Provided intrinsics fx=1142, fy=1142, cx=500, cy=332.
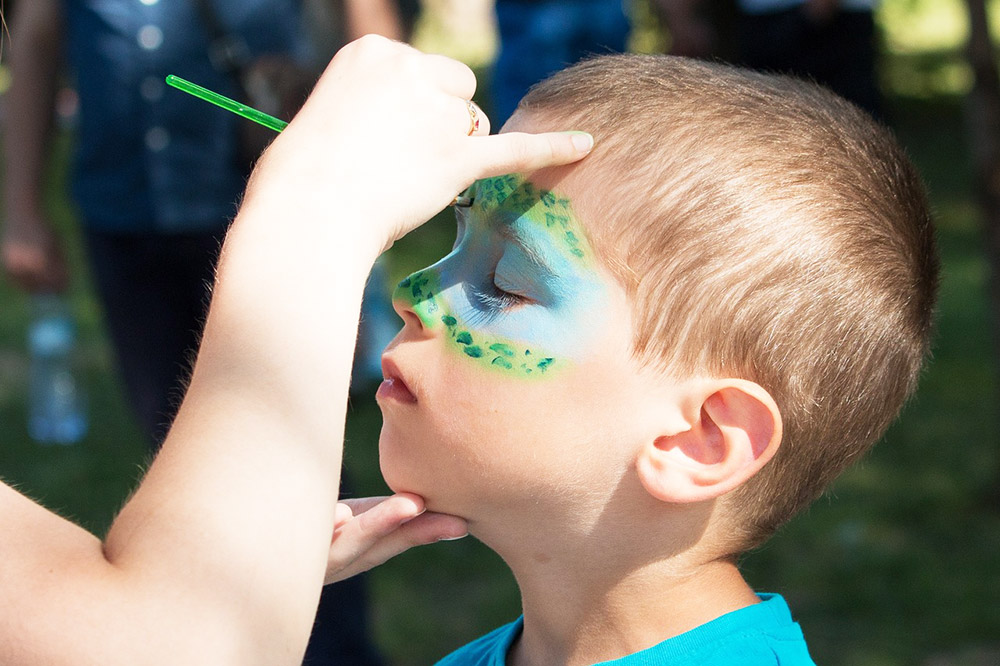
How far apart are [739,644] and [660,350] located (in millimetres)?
402

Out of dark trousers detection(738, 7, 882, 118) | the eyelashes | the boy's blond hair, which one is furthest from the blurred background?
the boy's blond hair

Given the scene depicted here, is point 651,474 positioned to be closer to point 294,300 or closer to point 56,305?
point 294,300

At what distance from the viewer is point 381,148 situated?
1146 mm

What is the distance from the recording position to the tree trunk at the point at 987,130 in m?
3.92

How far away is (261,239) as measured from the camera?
1088mm

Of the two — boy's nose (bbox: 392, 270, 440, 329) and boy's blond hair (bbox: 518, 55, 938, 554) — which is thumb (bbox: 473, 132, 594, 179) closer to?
boy's blond hair (bbox: 518, 55, 938, 554)

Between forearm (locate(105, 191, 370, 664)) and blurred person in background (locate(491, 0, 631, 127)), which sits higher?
forearm (locate(105, 191, 370, 664))

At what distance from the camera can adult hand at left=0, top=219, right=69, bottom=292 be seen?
3596mm

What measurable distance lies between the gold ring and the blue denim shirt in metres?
2.02

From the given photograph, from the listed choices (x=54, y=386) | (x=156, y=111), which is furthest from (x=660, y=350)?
(x=54, y=386)

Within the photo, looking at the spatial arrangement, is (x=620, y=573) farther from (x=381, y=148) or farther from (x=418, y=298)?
(x=381, y=148)

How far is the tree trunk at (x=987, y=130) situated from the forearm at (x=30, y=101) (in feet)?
9.82

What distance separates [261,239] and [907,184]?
99cm

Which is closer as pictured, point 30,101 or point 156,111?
point 156,111
